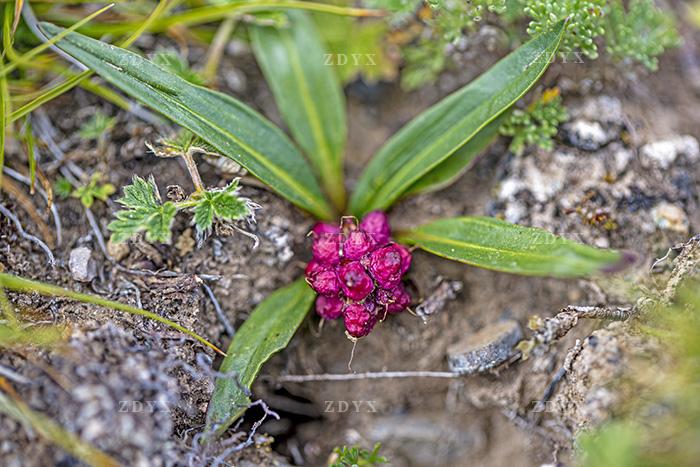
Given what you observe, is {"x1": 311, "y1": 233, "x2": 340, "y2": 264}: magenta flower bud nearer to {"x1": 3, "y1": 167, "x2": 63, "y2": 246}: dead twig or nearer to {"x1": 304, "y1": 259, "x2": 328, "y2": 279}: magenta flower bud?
{"x1": 304, "y1": 259, "x2": 328, "y2": 279}: magenta flower bud

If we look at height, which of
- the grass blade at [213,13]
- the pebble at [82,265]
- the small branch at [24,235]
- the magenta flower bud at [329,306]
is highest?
the grass blade at [213,13]

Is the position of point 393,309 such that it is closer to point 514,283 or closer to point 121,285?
point 514,283

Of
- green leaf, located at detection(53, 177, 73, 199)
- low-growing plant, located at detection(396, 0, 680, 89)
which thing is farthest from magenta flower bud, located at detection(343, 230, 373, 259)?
green leaf, located at detection(53, 177, 73, 199)

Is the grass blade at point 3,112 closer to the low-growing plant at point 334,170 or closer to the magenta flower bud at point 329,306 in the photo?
the low-growing plant at point 334,170

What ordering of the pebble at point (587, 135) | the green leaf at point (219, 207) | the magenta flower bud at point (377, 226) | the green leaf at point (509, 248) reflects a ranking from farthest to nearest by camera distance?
the pebble at point (587, 135) → the magenta flower bud at point (377, 226) → the green leaf at point (219, 207) → the green leaf at point (509, 248)

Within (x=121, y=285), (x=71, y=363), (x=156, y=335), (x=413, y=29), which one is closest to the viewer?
(x=71, y=363)

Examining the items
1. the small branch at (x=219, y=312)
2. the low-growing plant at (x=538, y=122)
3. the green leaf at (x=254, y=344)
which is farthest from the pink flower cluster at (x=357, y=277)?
the low-growing plant at (x=538, y=122)

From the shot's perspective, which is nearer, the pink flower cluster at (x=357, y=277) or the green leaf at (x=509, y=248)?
the green leaf at (x=509, y=248)

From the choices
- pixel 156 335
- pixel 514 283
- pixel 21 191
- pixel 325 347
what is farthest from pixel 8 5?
pixel 514 283
